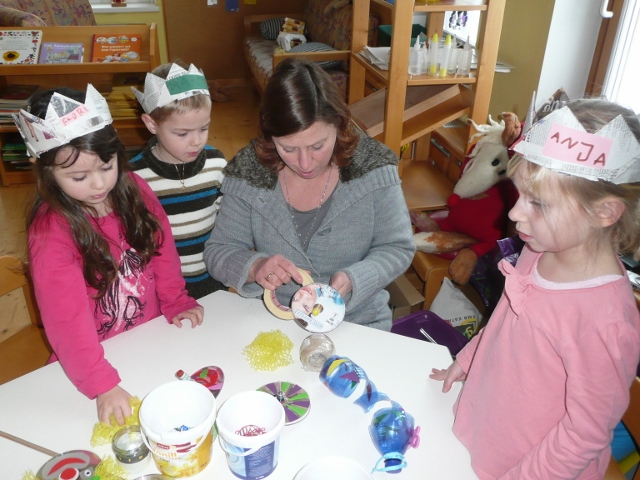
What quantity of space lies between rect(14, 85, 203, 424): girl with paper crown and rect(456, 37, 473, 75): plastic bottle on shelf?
169 cm

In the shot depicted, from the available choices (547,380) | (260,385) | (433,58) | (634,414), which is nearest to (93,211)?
(260,385)

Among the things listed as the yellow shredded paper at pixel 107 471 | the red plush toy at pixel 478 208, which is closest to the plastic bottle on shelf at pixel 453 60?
the red plush toy at pixel 478 208

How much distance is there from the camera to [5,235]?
3.14m

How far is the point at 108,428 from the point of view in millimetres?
921

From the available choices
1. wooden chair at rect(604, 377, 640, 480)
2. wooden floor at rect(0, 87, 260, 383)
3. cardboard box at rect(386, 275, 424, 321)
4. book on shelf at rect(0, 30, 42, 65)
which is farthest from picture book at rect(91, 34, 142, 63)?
wooden chair at rect(604, 377, 640, 480)

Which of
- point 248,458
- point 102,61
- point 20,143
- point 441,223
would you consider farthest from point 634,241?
point 20,143

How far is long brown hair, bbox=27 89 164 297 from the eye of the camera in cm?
106

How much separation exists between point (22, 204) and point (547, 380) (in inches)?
139

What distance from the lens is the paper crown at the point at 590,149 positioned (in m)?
0.72

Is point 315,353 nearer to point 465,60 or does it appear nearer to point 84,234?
point 84,234

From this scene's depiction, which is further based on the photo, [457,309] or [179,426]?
[457,309]

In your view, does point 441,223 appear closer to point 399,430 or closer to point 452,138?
point 452,138

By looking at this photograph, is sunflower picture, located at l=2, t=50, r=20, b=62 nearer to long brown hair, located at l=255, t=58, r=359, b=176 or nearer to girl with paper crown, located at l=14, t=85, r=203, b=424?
girl with paper crown, located at l=14, t=85, r=203, b=424

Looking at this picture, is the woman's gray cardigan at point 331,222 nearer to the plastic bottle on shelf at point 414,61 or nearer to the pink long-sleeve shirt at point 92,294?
the pink long-sleeve shirt at point 92,294
